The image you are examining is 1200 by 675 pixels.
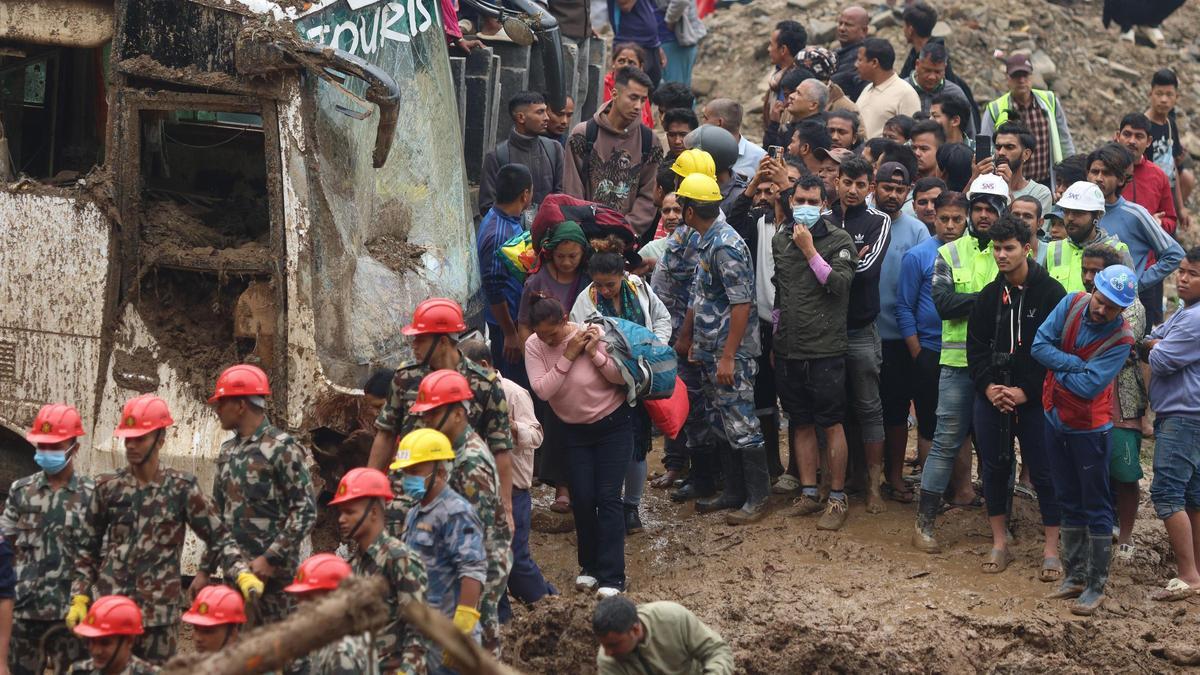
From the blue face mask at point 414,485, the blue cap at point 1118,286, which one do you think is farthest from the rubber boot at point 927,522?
the blue face mask at point 414,485

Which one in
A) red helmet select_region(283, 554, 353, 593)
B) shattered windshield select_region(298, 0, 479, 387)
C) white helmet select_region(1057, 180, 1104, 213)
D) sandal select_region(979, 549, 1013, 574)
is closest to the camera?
red helmet select_region(283, 554, 353, 593)

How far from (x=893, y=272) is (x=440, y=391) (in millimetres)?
3832

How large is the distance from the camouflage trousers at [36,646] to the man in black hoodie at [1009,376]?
15.1 feet

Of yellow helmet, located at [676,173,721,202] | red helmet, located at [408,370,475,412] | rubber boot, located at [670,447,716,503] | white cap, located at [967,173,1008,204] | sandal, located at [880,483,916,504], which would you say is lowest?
rubber boot, located at [670,447,716,503]

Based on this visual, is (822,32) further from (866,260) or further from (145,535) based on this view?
(145,535)

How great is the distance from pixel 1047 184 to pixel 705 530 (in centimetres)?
437

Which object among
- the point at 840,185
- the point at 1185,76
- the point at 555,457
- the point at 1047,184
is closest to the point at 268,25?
the point at 555,457

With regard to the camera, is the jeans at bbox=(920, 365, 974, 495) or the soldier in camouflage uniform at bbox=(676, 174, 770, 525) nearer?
the jeans at bbox=(920, 365, 974, 495)

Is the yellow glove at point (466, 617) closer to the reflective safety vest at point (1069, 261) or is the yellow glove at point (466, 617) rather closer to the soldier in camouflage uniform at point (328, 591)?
the soldier in camouflage uniform at point (328, 591)

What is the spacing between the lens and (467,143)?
10.4 m

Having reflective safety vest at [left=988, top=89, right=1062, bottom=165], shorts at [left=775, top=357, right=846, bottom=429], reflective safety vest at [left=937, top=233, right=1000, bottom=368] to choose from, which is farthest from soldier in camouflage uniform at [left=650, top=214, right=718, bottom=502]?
reflective safety vest at [left=988, top=89, right=1062, bottom=165]

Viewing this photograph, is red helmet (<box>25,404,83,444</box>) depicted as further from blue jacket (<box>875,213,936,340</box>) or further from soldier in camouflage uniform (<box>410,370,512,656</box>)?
blue jacket (<box>875,213,936,340</box>)

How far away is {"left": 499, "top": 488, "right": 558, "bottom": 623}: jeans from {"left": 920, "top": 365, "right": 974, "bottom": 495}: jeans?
2.34m

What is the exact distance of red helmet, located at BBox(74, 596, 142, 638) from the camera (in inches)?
231
